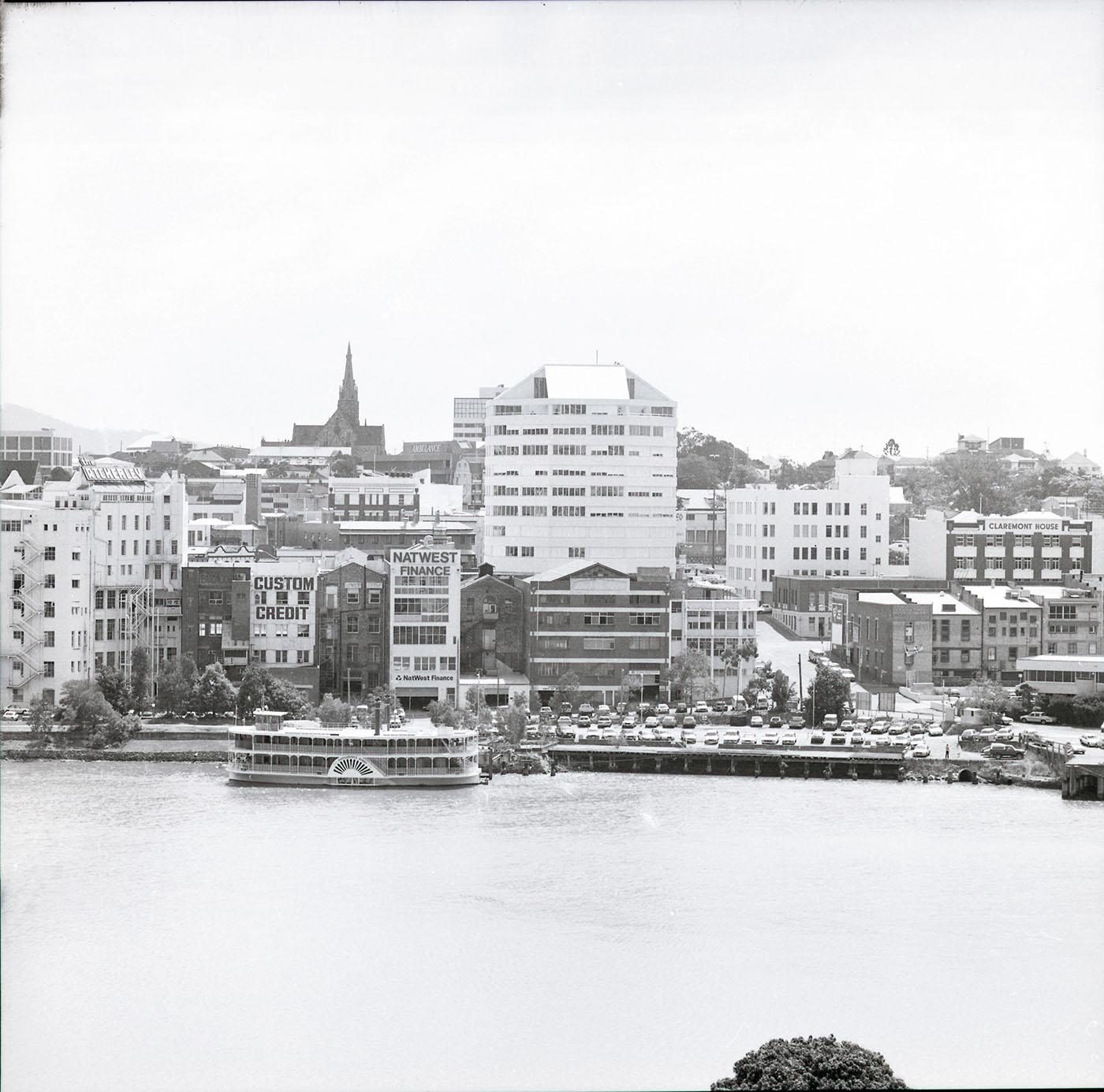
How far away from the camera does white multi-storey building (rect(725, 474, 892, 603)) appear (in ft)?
49.4

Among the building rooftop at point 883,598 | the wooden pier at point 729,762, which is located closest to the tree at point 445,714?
Answer: the wooden pier at point 729,762

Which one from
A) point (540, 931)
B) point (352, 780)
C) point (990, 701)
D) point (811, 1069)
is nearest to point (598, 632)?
point (352, 780)

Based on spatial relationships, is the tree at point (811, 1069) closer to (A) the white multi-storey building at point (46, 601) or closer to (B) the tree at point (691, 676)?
(A) the white multi-storey building at point (46, 601)

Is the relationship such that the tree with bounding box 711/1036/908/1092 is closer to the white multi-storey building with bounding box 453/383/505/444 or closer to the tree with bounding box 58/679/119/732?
the tree with bounding box 58/679/119/732

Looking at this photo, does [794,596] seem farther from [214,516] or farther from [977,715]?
[214,516]

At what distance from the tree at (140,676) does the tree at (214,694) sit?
1.12ft

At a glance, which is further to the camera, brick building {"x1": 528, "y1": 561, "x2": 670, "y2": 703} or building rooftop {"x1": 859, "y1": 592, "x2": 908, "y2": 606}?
building rooftop {"x1": 859, "y1": 592, "x2": 908, "y2": 606}

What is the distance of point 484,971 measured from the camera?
20.5 ft

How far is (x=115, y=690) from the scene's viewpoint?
10.5 meters

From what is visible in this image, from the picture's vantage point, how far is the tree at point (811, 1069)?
3.89 m

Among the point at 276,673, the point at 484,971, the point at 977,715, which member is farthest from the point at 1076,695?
the point at 484,971

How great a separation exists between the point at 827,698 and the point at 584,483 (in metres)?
3.34

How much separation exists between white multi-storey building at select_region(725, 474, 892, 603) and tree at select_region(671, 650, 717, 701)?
3.57 meters

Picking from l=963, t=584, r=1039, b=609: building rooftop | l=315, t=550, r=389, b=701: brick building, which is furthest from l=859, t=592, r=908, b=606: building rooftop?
l=315, t=550, r=389, b=701: brick building
